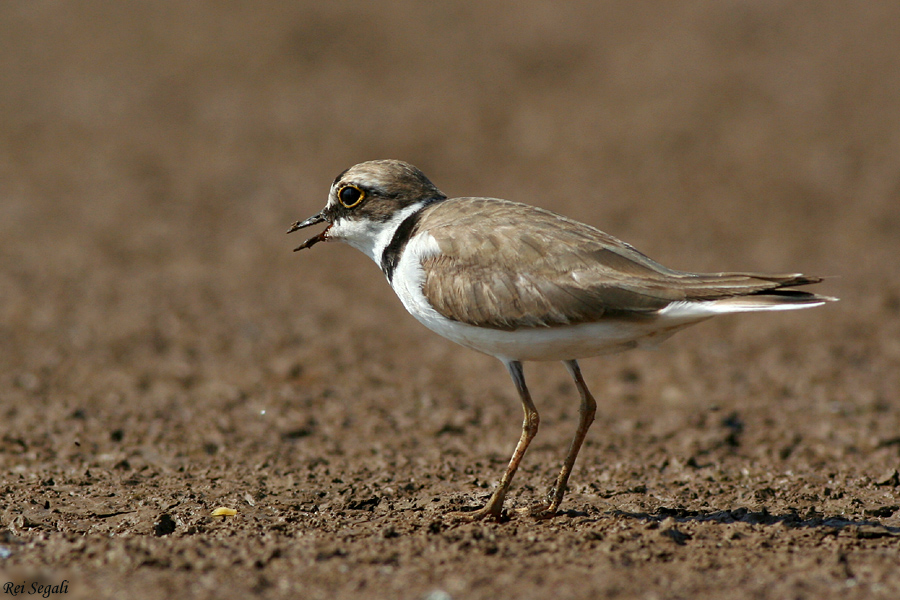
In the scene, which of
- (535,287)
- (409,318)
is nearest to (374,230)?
(535,287)

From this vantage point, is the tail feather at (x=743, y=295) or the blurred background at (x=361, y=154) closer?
the tail feather at (x=743, y=295)

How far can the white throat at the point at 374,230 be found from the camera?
6.29 m

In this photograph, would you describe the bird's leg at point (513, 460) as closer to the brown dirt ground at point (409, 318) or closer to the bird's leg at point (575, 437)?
the brown dirt ground at point (409, 318)

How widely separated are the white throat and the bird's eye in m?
0.11

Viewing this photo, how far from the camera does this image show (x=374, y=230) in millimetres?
6328

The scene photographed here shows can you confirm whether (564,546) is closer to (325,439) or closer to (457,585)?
(457,585)

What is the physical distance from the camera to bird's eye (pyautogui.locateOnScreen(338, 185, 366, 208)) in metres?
6.32

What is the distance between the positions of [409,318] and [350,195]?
509 centimetres

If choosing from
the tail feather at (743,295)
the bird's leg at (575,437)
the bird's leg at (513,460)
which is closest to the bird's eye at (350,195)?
the bird's leg at (513,460)

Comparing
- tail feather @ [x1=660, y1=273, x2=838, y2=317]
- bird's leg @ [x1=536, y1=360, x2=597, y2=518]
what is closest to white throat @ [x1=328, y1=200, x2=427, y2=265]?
bird's leg @ [x1=536, y1=360, x2=597, y2=518]

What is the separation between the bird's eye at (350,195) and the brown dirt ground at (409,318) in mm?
Result: 1992

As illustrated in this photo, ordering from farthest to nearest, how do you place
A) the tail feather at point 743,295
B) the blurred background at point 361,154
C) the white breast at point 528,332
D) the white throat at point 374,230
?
the blurred background at point 361,154, the white throat at point 374,230, the white breast at point 528,332, the tail feather at point 743,295

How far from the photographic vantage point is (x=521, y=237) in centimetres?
569

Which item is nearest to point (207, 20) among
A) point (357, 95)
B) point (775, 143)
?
point (357, 95)
